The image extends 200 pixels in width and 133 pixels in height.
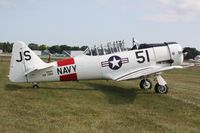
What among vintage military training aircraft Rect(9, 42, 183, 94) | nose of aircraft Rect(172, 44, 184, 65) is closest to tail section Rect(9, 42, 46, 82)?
vintage military training aircraft Rect(9, 42, 183, 94)

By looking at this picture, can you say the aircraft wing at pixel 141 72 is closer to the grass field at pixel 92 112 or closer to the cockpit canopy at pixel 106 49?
the grass field at pixel 92 112

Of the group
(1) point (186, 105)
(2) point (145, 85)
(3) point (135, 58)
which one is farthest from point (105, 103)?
(2) point (145, 85)

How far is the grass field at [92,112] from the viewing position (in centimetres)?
710

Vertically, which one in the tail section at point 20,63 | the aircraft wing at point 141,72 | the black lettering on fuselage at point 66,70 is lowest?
the aircraft wing at point 141,72

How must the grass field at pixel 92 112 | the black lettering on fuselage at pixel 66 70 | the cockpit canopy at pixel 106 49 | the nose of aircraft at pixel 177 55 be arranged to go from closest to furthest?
the grass field at pixel 92 112, the black lettering on fuselage at pixel 66 70, the cockpit canopy at pixel 106 49, the nose of aircraft at pixel 177 55

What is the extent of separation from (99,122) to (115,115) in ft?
3.10

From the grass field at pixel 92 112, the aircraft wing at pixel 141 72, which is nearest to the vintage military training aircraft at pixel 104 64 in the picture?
the aircraft wing at pixel 141 72

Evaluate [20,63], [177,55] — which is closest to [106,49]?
[177,55]

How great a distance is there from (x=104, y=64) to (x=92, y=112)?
15.1 feet

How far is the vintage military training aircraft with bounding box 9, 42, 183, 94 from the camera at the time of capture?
1229 cm

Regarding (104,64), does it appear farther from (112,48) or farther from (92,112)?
(92,112)

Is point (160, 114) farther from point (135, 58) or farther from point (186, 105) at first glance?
point (135, 58)

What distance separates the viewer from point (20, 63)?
1223 cm

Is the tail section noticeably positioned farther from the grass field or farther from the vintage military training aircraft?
the grass field
